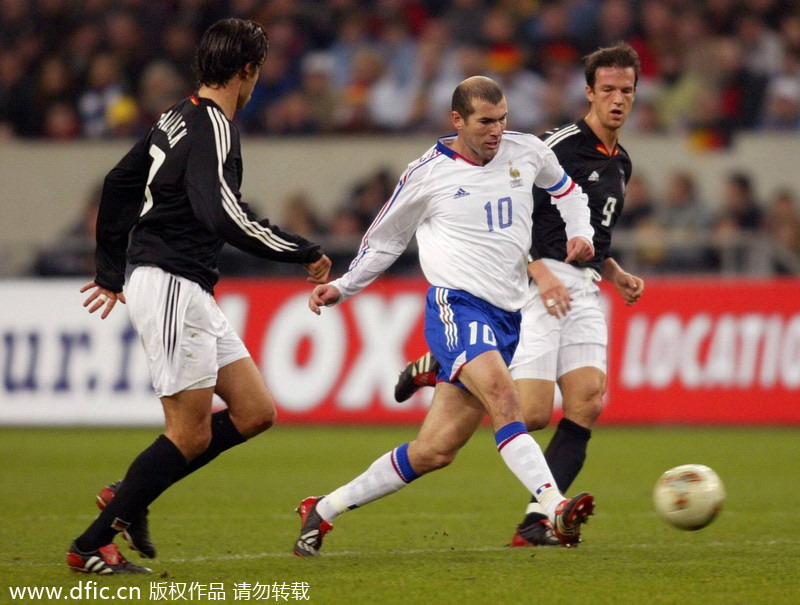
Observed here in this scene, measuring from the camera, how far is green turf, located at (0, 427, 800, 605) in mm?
5668

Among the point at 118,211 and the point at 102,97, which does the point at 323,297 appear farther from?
the point at 102,97

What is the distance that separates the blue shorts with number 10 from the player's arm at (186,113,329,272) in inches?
32.9

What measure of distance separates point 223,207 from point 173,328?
579mm

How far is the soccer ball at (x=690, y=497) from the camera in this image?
632 cm

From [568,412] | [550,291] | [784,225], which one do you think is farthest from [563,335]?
[784,225]

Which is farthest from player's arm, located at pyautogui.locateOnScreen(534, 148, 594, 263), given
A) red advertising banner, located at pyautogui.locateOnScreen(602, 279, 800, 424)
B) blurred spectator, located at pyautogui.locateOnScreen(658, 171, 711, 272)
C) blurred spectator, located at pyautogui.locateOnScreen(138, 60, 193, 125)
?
blurred spectator, located at pyautogui.locateOnScreen(138, 60, 193, 125)

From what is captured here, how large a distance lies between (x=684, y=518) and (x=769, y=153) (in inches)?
436

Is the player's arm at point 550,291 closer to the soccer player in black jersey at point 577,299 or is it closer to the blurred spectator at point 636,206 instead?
the soccer player in black jersey at point 577,299

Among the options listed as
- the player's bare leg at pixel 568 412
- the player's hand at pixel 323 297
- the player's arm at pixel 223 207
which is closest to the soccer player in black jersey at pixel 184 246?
the player's arm at pixel 223 207

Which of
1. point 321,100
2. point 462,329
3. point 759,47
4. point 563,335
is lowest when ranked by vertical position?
point 563,335

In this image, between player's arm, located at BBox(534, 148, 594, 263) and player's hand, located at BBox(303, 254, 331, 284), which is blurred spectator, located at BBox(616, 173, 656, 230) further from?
player's hand, located at BBox(303, 254, 331, 284)

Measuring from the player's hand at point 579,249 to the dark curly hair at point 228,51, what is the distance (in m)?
1.75

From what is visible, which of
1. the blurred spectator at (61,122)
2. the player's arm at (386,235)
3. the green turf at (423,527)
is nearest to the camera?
the green turf at (423,527)

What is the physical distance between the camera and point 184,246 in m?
5.98
